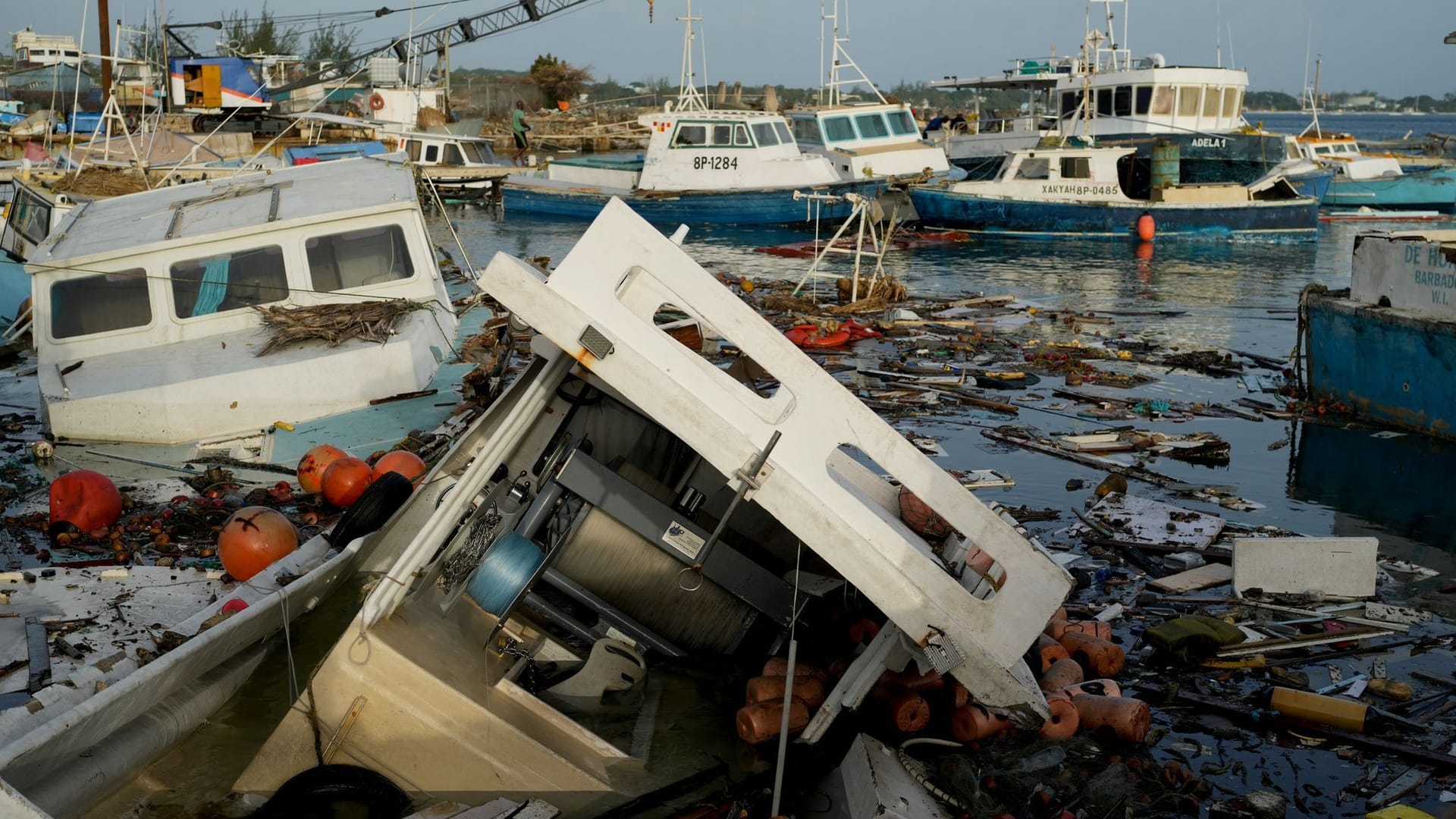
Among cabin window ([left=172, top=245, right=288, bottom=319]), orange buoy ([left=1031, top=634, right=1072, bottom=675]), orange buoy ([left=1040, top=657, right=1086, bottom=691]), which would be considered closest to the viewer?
orange buoy ([left=1040, top=657, right=1086, bottom=691])

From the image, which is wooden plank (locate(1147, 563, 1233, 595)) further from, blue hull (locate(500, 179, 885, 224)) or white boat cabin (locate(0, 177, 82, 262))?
blue hull (locate(500, 179, 885, 224))

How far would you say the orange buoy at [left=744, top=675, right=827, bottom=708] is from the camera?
5891 mm

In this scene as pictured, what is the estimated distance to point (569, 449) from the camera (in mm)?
6141

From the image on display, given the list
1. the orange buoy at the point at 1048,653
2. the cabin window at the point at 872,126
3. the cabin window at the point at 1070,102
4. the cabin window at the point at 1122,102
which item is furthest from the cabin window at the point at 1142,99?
the orange buoy at the point at 1048,653

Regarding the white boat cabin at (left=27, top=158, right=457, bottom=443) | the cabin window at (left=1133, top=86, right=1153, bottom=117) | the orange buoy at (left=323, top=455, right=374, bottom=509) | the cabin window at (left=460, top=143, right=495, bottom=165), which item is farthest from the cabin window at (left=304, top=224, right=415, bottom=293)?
the cabin window at (left=460, top=143, right=495, bottom=165)

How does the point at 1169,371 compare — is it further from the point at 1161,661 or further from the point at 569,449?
the point at 569,449

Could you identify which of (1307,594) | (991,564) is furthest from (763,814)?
(1307,594)

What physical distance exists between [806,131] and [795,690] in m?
31.8

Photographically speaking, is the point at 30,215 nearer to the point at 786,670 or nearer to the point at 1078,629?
the point at 786,670

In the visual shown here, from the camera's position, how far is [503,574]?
5781 millimetres

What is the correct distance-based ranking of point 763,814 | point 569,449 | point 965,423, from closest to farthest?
point 763,814 < point 569,449 < point 965,423

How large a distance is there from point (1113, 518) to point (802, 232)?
957 inches

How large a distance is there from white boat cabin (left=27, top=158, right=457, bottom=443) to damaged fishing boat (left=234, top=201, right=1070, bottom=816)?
12.0ft

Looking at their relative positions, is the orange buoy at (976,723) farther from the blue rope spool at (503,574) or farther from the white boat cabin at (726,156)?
the white boat cabin at (726,156)
